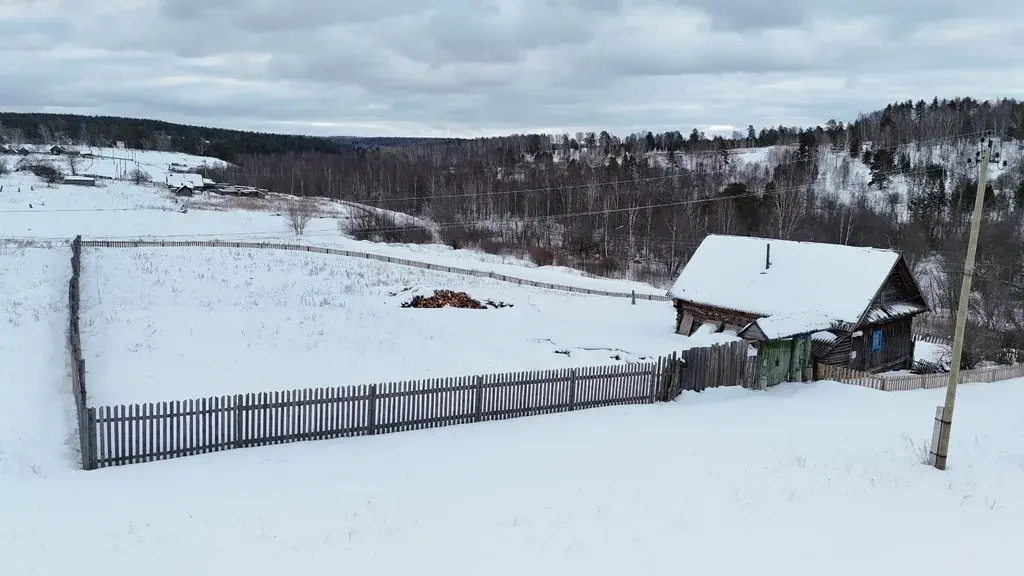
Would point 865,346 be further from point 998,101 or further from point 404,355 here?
point 998,101

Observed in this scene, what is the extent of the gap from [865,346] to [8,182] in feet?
324

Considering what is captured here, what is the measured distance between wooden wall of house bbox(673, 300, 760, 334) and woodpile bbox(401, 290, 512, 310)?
8481mm

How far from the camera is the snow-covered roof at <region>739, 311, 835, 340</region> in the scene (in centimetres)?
1914

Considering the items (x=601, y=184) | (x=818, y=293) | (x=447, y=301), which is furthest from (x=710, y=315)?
(x=601, y=184)

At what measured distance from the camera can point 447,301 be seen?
32406 mm

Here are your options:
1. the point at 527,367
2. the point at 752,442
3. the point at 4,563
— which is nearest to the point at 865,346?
the point at 527,367

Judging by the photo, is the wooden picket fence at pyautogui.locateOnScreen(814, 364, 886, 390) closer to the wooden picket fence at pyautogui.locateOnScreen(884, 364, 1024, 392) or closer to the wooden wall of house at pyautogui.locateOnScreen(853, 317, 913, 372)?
the wooden picket fence at pyautogui.locateOnScreen(884, 364, 1024, 392)

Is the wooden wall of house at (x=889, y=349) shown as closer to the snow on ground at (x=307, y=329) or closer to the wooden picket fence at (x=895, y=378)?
the wooden picket fence at (x=895, y=378)

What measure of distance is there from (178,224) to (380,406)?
207ft

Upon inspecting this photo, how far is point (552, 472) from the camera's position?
1197 cm

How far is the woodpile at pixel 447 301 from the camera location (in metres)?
31.9

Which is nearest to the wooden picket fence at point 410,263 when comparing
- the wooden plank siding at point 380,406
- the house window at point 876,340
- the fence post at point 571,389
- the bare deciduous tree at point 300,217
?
the house window at point 876,340

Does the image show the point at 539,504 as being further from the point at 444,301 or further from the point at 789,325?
the point at 444,301

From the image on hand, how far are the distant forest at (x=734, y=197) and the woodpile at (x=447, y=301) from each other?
1544cm
